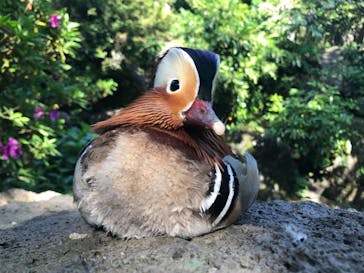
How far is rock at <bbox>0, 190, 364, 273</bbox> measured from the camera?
128cm

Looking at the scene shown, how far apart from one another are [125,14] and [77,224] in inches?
188

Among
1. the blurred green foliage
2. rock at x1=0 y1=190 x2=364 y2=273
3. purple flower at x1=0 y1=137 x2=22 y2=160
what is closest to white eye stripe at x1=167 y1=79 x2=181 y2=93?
rock at x1=0 y1=190 x2=364 y2=273

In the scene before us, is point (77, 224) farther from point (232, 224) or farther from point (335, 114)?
point (335, 114)

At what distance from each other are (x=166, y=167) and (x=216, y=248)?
28cm

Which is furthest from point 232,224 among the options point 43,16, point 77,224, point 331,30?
point 331,30

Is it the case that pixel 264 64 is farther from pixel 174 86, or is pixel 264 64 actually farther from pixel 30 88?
pixel 174 86

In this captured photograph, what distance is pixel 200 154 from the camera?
55.9 inches

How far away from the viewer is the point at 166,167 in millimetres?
1348

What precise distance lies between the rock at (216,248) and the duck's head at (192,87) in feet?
1.15

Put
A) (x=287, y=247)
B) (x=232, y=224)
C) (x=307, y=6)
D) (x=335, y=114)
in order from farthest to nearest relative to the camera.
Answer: (x=307, y=6) → (x=335, y=114) → (x=232, y=224) → (x=287, y=247)

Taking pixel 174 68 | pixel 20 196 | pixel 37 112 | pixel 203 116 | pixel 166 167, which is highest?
pixel 174 68

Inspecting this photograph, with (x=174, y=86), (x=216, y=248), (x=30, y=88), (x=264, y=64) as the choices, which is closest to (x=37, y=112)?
(x=30, y=88)

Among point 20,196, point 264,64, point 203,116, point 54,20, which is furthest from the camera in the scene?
point 264,64

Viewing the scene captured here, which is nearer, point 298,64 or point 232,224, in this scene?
point 232,224
